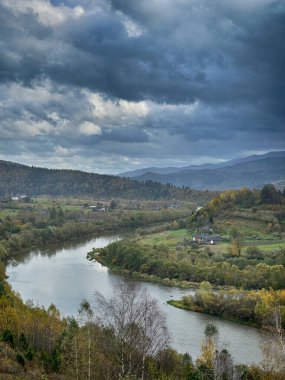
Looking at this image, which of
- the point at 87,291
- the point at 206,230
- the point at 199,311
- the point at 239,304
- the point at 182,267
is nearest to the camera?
the point at 239,304

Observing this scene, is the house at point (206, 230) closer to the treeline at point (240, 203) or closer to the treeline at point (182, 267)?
the treeline at point (240, 203)

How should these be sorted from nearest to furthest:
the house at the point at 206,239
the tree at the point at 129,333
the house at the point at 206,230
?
the tree at the point at 129,333
the house at the point at 206,239
the house at the point at 206,230

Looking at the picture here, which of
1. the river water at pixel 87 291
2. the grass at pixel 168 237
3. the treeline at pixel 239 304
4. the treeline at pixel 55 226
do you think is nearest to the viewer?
the river water at pixel 87 291

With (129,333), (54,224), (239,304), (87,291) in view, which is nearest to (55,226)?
(54,224)

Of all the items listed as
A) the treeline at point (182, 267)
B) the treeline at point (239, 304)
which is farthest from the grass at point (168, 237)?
the treeline at point (239, 304)

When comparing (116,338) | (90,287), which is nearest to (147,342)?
(116,338)

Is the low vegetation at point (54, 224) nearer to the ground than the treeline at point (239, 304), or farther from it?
farther from it

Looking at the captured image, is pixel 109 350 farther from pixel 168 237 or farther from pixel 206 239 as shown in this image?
pixel 168 237

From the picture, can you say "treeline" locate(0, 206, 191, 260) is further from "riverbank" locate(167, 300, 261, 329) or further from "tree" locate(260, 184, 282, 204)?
"riverbank" locate(167, 300, 261, 329)

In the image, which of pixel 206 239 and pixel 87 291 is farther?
pixel 206 239
